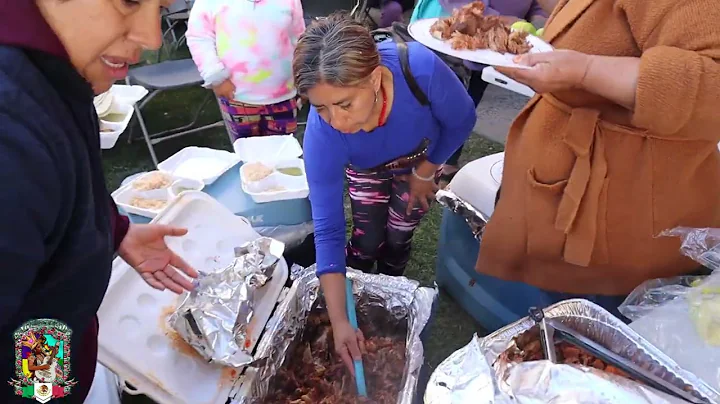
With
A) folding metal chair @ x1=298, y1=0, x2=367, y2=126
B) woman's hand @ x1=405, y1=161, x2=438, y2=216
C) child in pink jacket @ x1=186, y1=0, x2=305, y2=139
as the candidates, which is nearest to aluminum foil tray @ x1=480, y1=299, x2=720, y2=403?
woman's hand @ x1=405, y1=161, x2=438, y2=216

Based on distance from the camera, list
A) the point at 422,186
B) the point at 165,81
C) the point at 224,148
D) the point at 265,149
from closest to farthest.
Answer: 1. the point at 422,186
2. the point at 265,149
3. the point at 165,81
4. the point at 224,148

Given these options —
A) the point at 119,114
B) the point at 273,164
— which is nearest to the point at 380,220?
the point at 273,164

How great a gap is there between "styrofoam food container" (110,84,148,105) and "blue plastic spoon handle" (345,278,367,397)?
2.03 m

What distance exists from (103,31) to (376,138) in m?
0.91

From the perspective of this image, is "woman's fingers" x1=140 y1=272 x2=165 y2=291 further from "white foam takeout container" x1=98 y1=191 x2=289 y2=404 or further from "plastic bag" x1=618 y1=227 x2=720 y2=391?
"plastic bag" x1=618 y1=227 x2=720 y2=391

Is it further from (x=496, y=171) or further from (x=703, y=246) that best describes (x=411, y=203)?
(x=703, y=246)

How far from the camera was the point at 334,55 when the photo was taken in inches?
50.8

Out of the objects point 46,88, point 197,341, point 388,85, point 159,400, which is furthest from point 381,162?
point 46,88

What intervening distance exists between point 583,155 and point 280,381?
97 cm

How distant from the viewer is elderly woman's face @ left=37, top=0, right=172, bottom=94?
709mm

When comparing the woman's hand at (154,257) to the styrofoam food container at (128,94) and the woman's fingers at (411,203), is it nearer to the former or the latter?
the woman's fingers at (411,203)

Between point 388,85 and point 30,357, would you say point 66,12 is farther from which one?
point 388,85

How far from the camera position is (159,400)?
1176mm

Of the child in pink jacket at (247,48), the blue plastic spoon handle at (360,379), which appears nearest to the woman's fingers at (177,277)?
the blue plastic spoon handle at (360,379)
